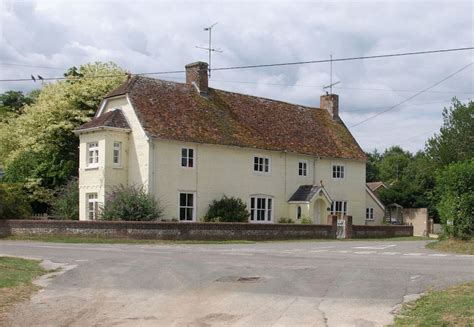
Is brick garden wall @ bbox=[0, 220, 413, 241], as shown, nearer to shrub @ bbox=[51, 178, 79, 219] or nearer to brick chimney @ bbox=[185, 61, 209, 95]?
shrub @ bbox=[51, 178, 79, 219]

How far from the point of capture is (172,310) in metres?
11.1

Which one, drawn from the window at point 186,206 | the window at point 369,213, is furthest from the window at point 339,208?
the window at point 186,206

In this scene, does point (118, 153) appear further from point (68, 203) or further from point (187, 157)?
point (68, 203)

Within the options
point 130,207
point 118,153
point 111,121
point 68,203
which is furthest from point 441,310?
point 68,203

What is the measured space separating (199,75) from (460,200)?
20.7 m

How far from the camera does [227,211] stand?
39.0 meters

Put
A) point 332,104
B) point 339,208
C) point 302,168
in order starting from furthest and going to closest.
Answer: point 332,104, point 339,208, point 302,168

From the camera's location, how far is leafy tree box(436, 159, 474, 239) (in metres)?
27.5

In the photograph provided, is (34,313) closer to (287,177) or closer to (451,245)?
(451,245)

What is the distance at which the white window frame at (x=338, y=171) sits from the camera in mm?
47562

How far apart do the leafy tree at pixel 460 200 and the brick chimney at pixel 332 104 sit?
2362cm

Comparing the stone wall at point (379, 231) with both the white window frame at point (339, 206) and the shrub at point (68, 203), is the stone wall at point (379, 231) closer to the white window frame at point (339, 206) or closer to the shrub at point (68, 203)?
the white window frame at point (339, 206)

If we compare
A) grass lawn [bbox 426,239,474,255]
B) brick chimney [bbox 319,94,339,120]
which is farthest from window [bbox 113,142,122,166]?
brick chimney [bbox 319,94,339,120]

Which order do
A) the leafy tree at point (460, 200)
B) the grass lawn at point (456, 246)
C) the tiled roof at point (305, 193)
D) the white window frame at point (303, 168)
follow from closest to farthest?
the grass lawn at point (456, 246) < the leafy tree at point (460, 200) < the tiled roof at point (305, 193) < the white window frame at point (303, 168)
